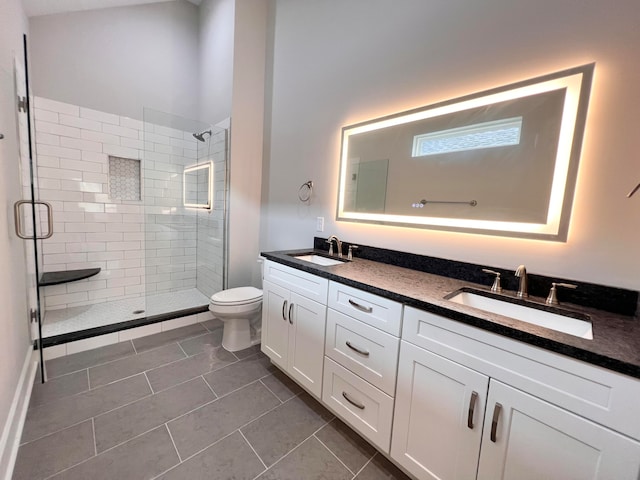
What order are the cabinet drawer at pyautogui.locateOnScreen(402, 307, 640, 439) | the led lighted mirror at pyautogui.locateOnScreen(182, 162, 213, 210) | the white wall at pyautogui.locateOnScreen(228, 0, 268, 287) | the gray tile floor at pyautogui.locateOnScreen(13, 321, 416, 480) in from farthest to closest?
the led lighted mirror at pyautogui.locateOnScreen(182, 162, 213, 210) < the white wall at pyautogui.locateOnScreen(228, 0, 268, 287) < the gray tile floor at pyautogui.locateOnScreen(13, 321, 416, 480) < the cabinet drawer at pyautogui.locateOnScreen(402, 307, 640, 439)

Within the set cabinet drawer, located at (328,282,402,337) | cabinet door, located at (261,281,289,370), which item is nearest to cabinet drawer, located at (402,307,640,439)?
cabinet drawer, located at (328,282,402,337)

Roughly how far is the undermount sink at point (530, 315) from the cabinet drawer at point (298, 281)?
27.2 inches

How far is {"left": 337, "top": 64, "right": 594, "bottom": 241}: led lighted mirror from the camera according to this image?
3.91 ft

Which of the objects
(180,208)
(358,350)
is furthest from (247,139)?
(358,350)

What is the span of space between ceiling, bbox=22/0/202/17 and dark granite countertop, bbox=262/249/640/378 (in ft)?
10.5

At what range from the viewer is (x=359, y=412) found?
1.38 metres

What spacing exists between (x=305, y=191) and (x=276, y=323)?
1.18 m

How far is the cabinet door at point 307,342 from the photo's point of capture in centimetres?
159

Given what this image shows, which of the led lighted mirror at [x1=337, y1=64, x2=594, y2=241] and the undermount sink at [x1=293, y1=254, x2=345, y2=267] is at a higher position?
the led lighted mirror at [x1=337, y1=64, x2=594, y2=241]

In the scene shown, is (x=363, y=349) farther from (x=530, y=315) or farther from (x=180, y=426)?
(x=180, y=426)

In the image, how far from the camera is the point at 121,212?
2963mm

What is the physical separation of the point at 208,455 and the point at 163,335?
151 cm

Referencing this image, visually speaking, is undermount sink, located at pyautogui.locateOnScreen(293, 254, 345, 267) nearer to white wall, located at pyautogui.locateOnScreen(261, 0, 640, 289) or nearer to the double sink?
white wall, located at pyautogui.locateOnScreen(261, 0, 640, 289)

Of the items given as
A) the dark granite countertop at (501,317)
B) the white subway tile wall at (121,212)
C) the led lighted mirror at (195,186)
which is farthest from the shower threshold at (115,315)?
the dark granite countertop at (501,317)
